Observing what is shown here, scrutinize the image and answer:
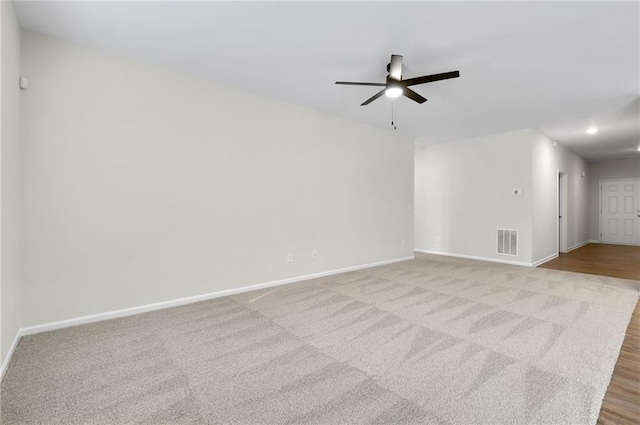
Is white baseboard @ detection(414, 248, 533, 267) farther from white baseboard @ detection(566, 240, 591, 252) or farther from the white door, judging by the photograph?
the white door

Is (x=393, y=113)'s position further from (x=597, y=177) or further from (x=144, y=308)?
(x=597, y=177)

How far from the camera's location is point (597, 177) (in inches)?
356

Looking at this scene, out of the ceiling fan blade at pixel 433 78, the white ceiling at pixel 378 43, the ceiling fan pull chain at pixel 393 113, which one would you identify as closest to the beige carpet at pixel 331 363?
the ceiling fan blade at pixel 433 78

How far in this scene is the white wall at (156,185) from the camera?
8.53ft

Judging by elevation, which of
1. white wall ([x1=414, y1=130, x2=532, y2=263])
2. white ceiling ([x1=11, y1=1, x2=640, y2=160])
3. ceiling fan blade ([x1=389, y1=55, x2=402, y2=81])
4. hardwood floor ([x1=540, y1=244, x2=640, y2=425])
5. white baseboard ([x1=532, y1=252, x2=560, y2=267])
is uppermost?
white ceiling ([x1=11, y1=1, x2=640, y2=160])

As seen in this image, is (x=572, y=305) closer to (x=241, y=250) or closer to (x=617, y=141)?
(x=241, y=250)

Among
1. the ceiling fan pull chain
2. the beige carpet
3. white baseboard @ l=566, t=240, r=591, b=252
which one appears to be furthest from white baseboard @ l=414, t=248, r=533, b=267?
the ceiling fan pull chain

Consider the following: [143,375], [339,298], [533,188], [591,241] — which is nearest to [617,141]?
[533,188]

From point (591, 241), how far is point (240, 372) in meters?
11.7

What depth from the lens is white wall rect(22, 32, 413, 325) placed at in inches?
102

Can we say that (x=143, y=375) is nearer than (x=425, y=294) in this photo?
Yes

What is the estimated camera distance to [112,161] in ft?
9.46

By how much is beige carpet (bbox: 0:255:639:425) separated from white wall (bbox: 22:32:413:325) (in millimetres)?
419

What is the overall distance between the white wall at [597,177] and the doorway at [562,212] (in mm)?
3065
